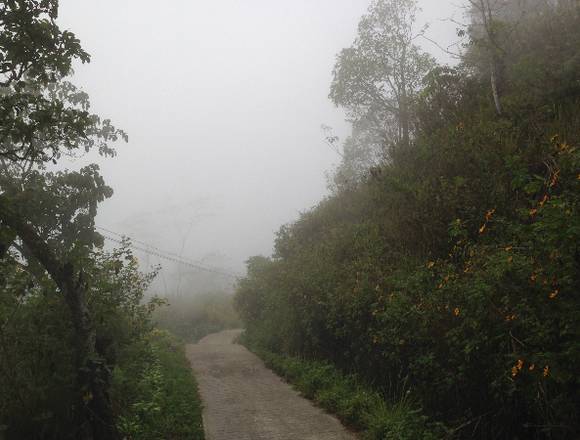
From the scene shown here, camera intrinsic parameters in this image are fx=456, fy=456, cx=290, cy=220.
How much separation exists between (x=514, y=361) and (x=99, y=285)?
6318 mm

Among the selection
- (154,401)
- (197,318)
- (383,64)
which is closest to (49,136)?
(154,401)

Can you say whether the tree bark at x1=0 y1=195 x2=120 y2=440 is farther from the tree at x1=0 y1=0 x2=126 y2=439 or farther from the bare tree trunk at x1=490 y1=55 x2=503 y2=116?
the bare tree trunk at x1=490 y1=55 x2=503 y2=116

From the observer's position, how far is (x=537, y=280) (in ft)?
14.2

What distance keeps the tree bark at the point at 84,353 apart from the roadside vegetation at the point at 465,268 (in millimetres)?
3299

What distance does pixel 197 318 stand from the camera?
3183 centimetres

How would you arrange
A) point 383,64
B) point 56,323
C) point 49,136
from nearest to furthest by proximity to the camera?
point 49,136 < point 56,323 < point 383,64

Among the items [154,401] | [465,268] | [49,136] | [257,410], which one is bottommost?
[257,410]

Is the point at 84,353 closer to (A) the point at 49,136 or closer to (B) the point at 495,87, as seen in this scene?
(A) the point at 49,136

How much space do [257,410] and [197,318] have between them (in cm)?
2518

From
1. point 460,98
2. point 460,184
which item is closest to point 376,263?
point 460,184

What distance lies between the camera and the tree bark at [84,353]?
5.89 m

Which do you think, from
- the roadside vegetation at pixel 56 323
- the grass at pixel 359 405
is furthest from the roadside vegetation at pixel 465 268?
the roadside vegetation at pixel 56 323

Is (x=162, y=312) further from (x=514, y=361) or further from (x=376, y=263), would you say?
(x=514, y=361)

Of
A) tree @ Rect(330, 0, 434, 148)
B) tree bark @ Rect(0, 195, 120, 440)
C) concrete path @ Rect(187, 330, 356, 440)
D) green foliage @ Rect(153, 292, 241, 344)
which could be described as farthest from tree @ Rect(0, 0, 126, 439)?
green foliage @ Rect(153, 292, 241, 344)
